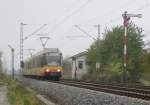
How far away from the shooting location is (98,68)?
62.1 metres

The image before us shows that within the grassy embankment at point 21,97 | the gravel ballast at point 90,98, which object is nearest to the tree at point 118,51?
the grassy embankment at point 21,97

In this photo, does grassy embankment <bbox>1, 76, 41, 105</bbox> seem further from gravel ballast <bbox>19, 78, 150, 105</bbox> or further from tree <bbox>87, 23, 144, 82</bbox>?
tree <bbox>87, 23, 144, 82</bbox>

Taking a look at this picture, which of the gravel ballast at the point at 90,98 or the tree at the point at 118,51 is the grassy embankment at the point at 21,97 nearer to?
the gravel ballast at the point at 90,98

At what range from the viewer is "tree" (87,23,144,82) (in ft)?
188

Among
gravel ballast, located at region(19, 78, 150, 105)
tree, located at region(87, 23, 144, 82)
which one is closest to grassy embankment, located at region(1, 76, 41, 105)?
gravel ballast, located at region(19, 78, 150, 105)

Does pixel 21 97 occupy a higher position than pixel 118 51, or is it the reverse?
pixel 118 51

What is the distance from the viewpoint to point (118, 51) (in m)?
60.3

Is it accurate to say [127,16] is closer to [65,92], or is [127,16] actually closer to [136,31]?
[136,31]

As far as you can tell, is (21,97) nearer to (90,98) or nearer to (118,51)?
(90,98)

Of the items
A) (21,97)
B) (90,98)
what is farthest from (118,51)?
(90,98)

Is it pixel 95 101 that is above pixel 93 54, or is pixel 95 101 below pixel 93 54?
below

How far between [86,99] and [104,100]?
7.50 feet

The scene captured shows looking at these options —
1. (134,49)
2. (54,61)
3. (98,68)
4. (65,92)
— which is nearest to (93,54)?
(98,68)

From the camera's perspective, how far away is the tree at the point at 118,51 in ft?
188
